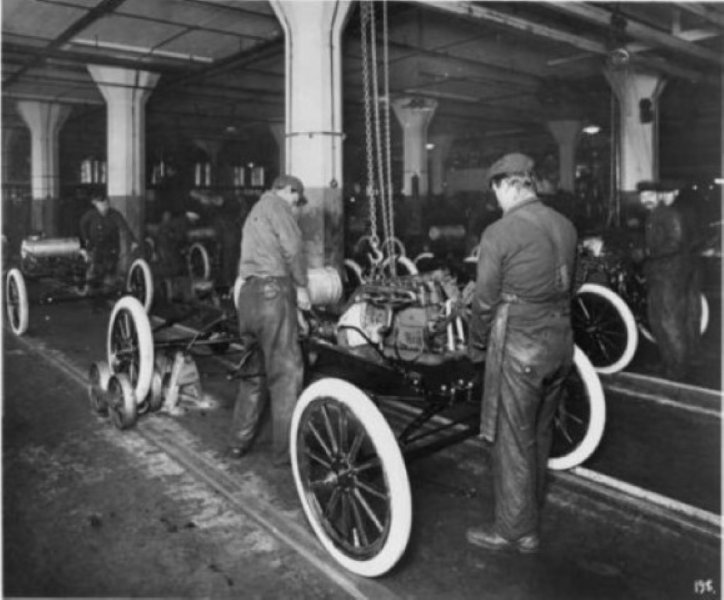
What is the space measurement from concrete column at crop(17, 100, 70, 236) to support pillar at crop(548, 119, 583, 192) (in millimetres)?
14528

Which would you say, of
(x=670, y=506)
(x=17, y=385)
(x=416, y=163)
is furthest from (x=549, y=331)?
(x=416, y=163)

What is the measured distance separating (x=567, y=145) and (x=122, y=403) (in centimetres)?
1890

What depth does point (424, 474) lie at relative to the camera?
403cm

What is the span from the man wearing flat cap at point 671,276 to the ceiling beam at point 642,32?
11.2ft

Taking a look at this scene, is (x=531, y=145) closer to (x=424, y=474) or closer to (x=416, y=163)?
(x=416, y=163)

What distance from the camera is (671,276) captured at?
6.09 m

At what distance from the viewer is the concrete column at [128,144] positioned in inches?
520

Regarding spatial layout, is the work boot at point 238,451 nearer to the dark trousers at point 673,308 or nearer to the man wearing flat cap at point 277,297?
the man wearing flat cap at point 277,297

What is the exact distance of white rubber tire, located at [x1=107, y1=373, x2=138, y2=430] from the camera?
15.2ft

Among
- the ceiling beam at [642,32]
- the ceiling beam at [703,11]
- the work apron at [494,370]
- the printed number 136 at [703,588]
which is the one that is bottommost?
the printed number 136 at [703,588]

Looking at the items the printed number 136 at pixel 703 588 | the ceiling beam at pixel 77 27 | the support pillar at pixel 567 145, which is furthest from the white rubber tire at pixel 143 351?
the support pillar at pixel 567 145

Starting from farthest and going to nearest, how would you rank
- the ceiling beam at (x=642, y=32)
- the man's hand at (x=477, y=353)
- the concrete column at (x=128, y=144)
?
1. the concrete column at (x=128, y=144)
2. the ceiling beam at (x=642, y=32)
3. the man's hand at (x=477, y=353)

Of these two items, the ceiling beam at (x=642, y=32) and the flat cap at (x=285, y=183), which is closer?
the flat cap at (x=285, y=183)

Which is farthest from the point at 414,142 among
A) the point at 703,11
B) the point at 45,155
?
the point at 45,155
